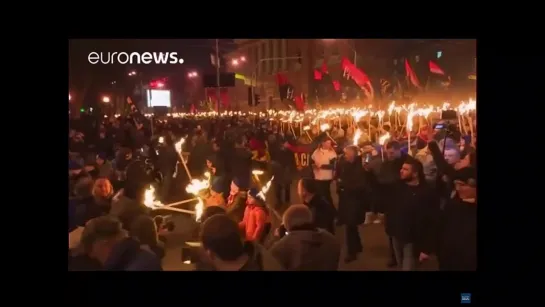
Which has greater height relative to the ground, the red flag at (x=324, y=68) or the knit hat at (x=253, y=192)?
the red flag at (x=324, y=68)

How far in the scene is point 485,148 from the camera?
3736 millimetres

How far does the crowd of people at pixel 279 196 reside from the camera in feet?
12.1

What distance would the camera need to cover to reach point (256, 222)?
12.0 ft

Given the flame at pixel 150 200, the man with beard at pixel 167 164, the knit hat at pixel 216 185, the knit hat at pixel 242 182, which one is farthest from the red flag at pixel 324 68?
the flame at pixel 150 200

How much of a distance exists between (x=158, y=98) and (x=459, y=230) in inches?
83.9

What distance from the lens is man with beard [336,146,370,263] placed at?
371cm

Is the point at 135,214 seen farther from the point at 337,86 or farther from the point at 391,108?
the point at 391,108

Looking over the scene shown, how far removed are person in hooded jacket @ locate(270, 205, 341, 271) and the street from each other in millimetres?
55

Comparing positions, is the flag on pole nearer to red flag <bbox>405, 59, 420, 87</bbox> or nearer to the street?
red flag <bbox>405, 59, 420, 87</bbox>

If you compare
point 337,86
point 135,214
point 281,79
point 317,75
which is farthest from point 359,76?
point 135,214

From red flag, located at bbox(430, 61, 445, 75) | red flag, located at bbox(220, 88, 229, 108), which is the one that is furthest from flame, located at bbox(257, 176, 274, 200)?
red flag, located at bbox(430, 61, 445, 75)

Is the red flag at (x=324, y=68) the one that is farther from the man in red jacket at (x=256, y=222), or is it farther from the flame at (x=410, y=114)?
the man in red jacket at (x=256, y=222)

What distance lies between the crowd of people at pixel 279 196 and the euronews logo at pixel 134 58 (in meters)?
0.35
